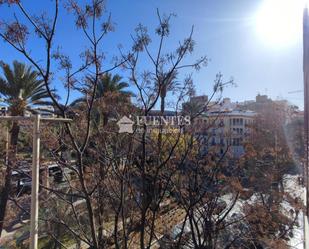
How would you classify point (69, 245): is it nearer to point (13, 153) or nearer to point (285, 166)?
point (13, 153)

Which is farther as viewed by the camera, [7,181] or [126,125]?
[7,181]

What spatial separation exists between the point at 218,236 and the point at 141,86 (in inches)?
191

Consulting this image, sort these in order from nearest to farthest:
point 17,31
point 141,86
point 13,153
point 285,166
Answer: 1. point 17,31
2. point 141,86
3. point 13,153
4. point 285,166

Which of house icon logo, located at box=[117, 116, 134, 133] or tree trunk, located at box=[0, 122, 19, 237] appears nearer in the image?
house icon logo, located at box=[117, 116, 134, 133]

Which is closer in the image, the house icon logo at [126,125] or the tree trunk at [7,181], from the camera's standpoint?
the house icon logo at [126,125]

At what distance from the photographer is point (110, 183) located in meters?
8.21

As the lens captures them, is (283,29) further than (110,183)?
No

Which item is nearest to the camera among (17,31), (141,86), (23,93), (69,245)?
(17,31)

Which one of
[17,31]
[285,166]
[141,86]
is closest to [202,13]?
[141,86]

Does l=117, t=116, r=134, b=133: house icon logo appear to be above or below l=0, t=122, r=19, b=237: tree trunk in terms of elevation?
above

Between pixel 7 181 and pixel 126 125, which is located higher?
pixel 126 125

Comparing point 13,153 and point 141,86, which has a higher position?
point 141,86

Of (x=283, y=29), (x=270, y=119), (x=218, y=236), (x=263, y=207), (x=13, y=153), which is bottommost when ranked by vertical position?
(x=218, y=236)

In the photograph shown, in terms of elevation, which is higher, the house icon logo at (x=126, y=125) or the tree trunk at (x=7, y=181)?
the house icon logo at (x=126, y=125)
